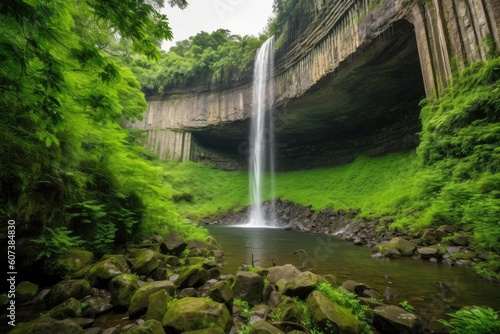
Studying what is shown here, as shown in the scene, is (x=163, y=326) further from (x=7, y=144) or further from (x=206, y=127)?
(x=206, y=127)

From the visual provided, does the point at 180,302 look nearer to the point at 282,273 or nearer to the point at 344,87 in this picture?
the point at 282,273

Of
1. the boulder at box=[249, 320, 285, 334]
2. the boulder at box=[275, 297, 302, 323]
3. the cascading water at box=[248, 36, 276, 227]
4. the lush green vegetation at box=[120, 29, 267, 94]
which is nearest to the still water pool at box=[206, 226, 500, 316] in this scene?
the boulder at box=[275, 297, 302, 323]

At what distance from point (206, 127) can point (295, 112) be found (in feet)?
38.2

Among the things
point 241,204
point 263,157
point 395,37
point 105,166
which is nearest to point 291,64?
point 395,37

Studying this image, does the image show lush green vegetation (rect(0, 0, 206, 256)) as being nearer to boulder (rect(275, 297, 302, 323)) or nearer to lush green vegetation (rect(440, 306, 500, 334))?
boulder (rect(275, 297, 302, 323))

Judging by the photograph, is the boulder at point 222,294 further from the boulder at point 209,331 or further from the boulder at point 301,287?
the boulder at point 301,287

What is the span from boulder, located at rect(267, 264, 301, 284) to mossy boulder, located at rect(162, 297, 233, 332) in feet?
5.30

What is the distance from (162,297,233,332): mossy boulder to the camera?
8.48 feet

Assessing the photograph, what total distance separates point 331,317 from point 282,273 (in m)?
1.75

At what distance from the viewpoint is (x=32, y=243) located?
365 cm

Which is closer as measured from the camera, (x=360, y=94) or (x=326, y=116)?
(x=360, y=94)

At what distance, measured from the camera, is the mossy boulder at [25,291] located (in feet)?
10.7

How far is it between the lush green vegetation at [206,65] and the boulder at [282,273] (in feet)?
79.1

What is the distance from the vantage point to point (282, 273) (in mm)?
4387
